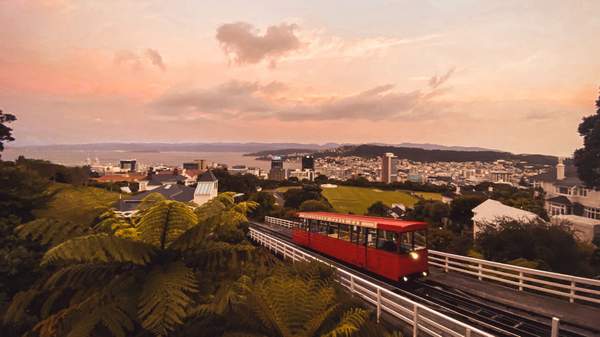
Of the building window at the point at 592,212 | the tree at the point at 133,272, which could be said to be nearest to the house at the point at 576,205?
the building window at the point at 592,212

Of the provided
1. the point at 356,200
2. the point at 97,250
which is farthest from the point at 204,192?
the point at 97,250

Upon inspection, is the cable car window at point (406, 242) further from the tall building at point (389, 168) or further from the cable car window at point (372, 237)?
the tall building at point (389, 168)

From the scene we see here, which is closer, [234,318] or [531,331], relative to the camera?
[234,318]

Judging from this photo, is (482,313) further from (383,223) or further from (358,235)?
(358,235)

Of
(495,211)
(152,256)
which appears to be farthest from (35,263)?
(495,211)

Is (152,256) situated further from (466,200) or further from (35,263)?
(466,200)

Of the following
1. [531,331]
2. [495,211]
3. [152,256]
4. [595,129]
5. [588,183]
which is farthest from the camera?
[588,183]
